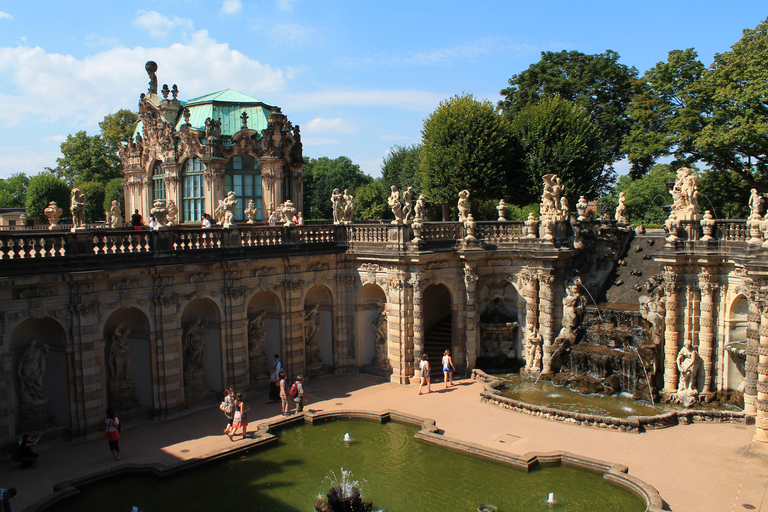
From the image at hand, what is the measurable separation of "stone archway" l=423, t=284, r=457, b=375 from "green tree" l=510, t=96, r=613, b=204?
1511 centimetres

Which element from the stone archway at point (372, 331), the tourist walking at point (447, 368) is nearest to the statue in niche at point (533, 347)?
the tourist walking at point (447, 368)

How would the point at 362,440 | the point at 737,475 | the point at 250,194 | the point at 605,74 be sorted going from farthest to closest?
the point at 605,74 < the point at 250,194 < the point at 362,440 < the point at 737,475

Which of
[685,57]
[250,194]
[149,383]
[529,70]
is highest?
[529,70]

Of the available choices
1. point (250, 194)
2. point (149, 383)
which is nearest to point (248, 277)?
point (149, 383)

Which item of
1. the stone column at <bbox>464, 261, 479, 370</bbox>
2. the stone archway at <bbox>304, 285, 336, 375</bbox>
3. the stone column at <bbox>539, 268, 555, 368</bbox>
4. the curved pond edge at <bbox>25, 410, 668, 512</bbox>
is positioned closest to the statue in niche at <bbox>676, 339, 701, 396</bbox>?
the stone column at <bbox>539, 268, 555, 368</bbox>

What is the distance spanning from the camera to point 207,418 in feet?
73.7

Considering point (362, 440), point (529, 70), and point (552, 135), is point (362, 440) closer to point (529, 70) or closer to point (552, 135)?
point (552, 135)

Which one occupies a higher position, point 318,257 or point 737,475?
point 318,257

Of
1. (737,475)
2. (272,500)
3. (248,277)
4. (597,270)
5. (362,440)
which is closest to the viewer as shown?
(272,500)

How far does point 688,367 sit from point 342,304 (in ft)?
49.6

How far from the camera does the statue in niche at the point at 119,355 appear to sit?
69.5 feet

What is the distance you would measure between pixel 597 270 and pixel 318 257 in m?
14.8

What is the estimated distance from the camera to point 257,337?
2567cm

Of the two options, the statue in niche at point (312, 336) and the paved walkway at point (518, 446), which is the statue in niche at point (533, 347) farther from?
the statue in niche at point (312, 336)
